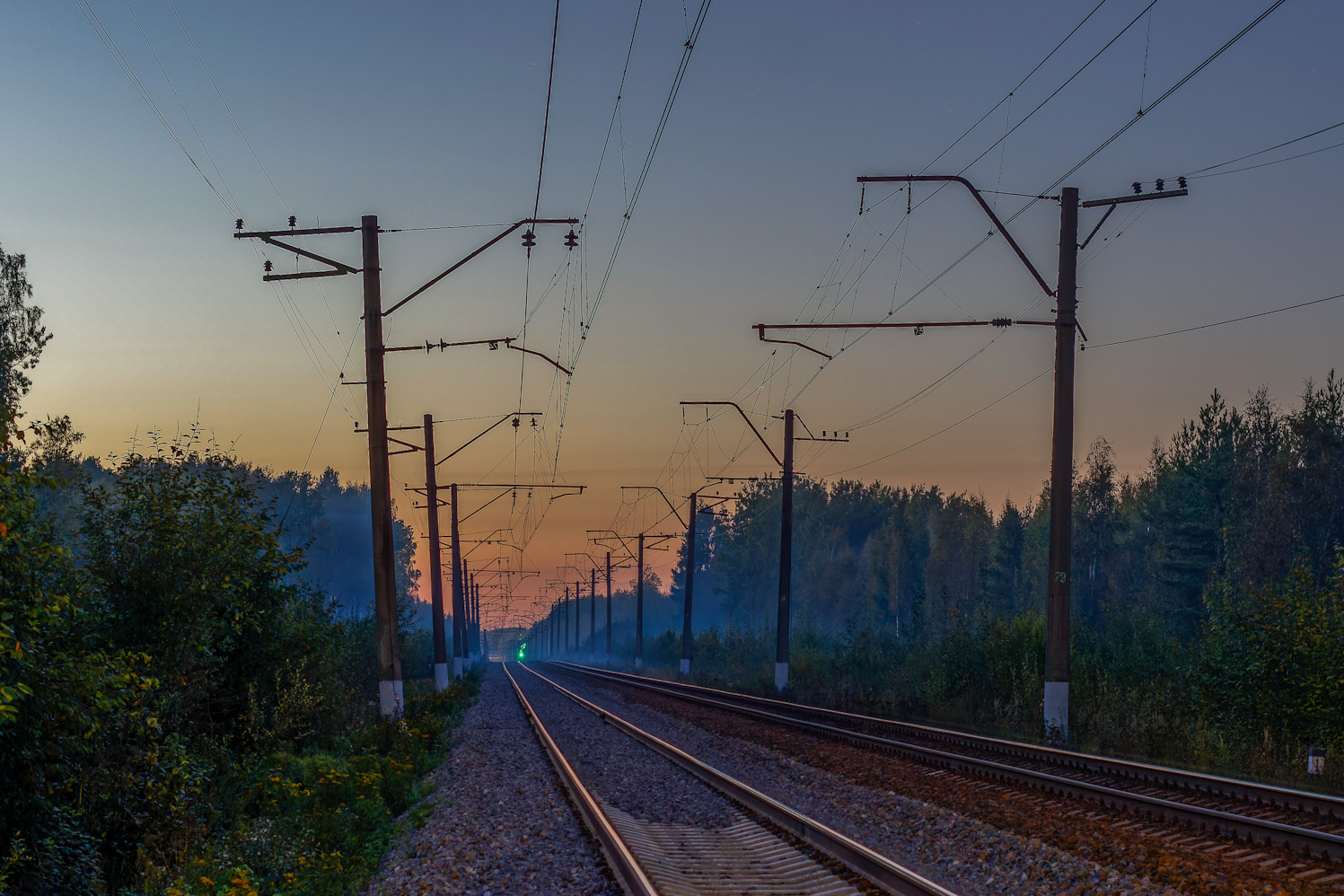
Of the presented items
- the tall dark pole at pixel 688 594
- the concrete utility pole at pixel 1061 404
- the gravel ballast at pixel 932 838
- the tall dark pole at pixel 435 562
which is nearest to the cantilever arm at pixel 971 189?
the concrete utility pole at pixel 1061 404

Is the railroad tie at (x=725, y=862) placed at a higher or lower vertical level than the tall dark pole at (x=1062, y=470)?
lower

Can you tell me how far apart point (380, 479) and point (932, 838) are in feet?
43.0

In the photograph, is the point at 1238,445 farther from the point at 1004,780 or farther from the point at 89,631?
the point at 89,631

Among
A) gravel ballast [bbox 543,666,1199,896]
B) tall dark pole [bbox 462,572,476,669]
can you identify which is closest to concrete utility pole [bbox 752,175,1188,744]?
gravel ballast [bbox 543,666,1199,896]

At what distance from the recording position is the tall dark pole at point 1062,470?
19.4 m

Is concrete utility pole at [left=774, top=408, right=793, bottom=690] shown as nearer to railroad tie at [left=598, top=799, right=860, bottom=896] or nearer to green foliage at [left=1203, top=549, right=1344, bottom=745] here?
green foliage at [left=1203, top=549, right=1344, bottom=745]

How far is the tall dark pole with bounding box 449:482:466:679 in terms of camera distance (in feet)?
159

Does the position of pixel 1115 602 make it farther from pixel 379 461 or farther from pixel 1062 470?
pixel 379 461

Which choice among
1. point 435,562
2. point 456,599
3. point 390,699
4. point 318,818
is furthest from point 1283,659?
point 456,599

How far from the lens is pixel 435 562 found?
43125mm

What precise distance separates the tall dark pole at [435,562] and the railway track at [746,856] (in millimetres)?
25789

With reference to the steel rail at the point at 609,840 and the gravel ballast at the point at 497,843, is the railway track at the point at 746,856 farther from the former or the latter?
the gravel ballast at the point at 497,843

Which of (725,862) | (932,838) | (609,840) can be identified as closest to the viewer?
(725,862)

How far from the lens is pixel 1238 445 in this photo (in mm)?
66312
